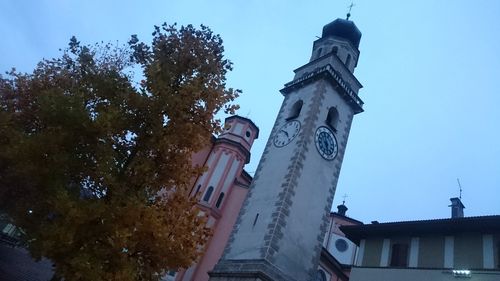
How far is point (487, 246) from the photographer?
547 inches

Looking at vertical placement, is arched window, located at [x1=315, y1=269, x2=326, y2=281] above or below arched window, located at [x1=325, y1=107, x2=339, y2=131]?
below

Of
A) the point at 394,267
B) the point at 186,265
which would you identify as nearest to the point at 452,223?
the point at 394,267

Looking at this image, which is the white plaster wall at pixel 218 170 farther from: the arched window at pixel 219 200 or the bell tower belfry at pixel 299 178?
the bell tower belfry at pixel 299 178

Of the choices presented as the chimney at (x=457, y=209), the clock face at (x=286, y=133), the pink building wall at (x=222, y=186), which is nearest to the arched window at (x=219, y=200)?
the pink building wall at (x=222, y=186)

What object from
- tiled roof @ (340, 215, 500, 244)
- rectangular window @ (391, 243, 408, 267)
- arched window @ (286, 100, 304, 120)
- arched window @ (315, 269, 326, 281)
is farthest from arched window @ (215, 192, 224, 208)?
rectangular window @ (391, 243, 408, 267)

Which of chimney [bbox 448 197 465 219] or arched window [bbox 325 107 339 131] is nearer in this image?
arched window [bbox 325 107 339 131]

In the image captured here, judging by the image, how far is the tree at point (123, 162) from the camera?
26.8ft

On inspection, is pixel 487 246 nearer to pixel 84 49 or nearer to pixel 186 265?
pixel 186 265

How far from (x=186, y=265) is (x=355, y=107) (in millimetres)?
20424

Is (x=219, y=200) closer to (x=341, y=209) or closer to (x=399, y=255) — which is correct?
(x=399, y=255)

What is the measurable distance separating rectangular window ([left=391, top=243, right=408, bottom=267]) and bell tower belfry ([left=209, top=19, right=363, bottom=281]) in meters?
4.90

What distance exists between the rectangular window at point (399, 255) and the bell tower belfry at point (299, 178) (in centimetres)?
490

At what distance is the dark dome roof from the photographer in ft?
96.0

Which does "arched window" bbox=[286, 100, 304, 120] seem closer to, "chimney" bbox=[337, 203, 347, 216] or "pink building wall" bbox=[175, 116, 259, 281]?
"pink building wall" bbox=[175, 116, 259, 281]
